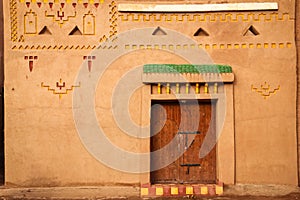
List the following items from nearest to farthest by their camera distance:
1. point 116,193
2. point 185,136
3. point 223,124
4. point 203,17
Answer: point 116,193
point 223,124
point 203,17
point 185,136

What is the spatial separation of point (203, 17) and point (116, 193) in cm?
380

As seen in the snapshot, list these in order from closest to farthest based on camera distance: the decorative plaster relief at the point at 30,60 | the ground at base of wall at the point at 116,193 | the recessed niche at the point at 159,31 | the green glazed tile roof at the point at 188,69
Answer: the ground at base of wall at the point at 116,193, the green glazed tile roof at the point at 188,69, the decorative plaster relief at the point at 30,60, the recessed niche at the point at 159,31

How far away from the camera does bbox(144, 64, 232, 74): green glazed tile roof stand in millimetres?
7332

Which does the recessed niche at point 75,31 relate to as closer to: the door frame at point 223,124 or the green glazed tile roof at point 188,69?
the green glazed tile roof at point 188,69

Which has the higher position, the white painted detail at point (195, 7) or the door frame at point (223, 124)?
the white painted detail at point (195, 7)

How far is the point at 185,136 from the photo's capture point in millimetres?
7645

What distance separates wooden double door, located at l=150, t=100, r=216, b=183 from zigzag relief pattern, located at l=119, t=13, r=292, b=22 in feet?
5.34

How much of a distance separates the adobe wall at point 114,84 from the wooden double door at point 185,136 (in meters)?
0.36

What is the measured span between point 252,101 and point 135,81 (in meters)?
2.30

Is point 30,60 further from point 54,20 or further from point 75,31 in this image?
point 75,31

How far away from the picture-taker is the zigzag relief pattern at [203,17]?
295 inches

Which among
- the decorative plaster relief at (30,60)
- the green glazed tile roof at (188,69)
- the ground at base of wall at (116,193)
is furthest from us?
the decorative plaster relief at (30,60)

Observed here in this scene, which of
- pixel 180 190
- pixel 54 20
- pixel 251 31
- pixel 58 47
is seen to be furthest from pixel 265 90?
pixel 54 20

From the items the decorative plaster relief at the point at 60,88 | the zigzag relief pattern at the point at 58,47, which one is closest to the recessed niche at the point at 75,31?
the zigzag relief pattern at the point at 58,47
